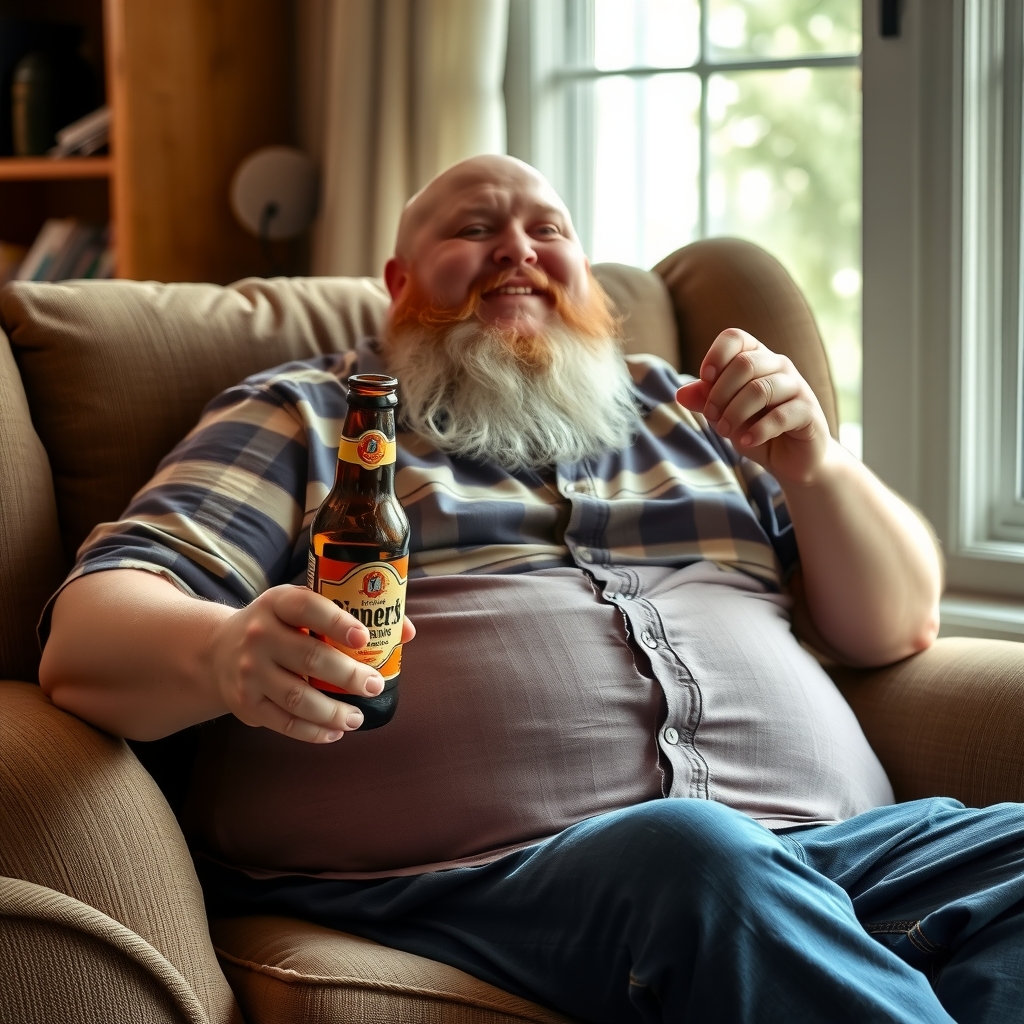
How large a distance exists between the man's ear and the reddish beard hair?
64 millimetres

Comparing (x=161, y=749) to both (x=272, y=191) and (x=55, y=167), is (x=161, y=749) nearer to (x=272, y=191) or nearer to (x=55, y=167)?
(x=272, y=191)

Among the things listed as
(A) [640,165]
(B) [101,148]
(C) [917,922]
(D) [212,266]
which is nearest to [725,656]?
(C) [917,922]

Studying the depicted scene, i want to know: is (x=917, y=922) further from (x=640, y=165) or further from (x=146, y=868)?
(x=640, y=165)

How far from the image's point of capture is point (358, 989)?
96cm

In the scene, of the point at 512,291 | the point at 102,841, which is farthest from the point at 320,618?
the point at 512,291

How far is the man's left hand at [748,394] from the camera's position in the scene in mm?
1166

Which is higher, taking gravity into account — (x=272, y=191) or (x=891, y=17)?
(x=891, y=17)

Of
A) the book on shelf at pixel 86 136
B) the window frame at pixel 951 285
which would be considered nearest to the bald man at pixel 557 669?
the window frame at pixel 951 285

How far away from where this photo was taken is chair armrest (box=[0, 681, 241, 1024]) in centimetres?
94

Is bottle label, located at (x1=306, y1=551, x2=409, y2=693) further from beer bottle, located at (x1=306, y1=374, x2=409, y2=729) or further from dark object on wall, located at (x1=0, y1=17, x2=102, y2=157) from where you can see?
dark object on wall, located at (x1=0, y1=17, x2=102, y2=157)

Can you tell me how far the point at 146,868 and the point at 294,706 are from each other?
225mm

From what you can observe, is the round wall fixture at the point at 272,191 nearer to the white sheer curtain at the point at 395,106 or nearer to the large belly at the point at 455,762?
the white sheer curtain at the point at 395,106

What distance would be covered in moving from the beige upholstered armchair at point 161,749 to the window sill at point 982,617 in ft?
1.49

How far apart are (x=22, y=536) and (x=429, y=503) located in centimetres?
43
